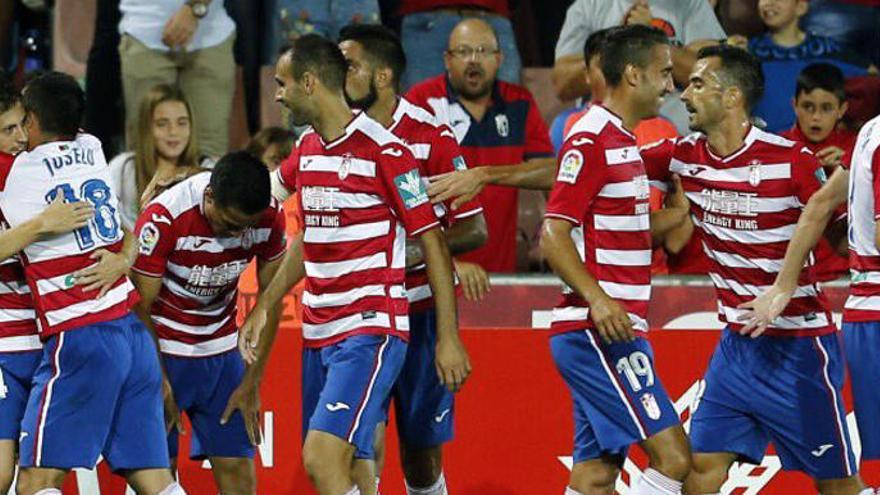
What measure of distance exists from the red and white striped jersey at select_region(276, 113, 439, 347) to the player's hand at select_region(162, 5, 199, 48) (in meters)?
3.13

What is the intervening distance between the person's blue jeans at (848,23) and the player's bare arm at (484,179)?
9.13 feet

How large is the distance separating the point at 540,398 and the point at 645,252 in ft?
5.11

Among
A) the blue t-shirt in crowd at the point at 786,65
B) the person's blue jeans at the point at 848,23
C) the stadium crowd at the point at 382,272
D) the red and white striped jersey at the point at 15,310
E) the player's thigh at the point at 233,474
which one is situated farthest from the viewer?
the person's blue jeans at the point at 848,23

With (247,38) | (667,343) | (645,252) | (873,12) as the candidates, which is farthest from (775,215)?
(247,38)

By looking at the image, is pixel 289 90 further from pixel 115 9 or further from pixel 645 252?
pixel 115 9

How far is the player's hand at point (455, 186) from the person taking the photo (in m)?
7.11

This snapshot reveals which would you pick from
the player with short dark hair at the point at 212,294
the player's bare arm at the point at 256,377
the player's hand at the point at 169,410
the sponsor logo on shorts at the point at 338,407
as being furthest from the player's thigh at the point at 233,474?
the sponsor logo on shorts at the point at 338,407

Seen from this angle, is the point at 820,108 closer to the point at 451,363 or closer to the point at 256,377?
the point at 451,363

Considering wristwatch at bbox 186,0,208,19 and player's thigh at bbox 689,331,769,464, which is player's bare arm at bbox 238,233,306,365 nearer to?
player's thigh at bbox 689,331,769,464

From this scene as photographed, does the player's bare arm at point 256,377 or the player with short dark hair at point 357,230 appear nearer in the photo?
the player with short dark hair at point 357,230

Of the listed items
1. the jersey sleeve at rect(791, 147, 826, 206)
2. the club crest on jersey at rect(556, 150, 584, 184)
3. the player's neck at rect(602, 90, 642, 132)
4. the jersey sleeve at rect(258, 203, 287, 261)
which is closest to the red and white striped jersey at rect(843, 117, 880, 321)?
the jersey sleeve at rect(791, 147, 826, 206)

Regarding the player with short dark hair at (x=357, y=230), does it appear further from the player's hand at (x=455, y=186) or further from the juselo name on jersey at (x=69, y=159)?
Answer: the juselo name on jersey at (x=69, y=159)

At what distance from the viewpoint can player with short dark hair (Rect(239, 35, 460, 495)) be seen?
670cm

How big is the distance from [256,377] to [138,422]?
1.94ft
